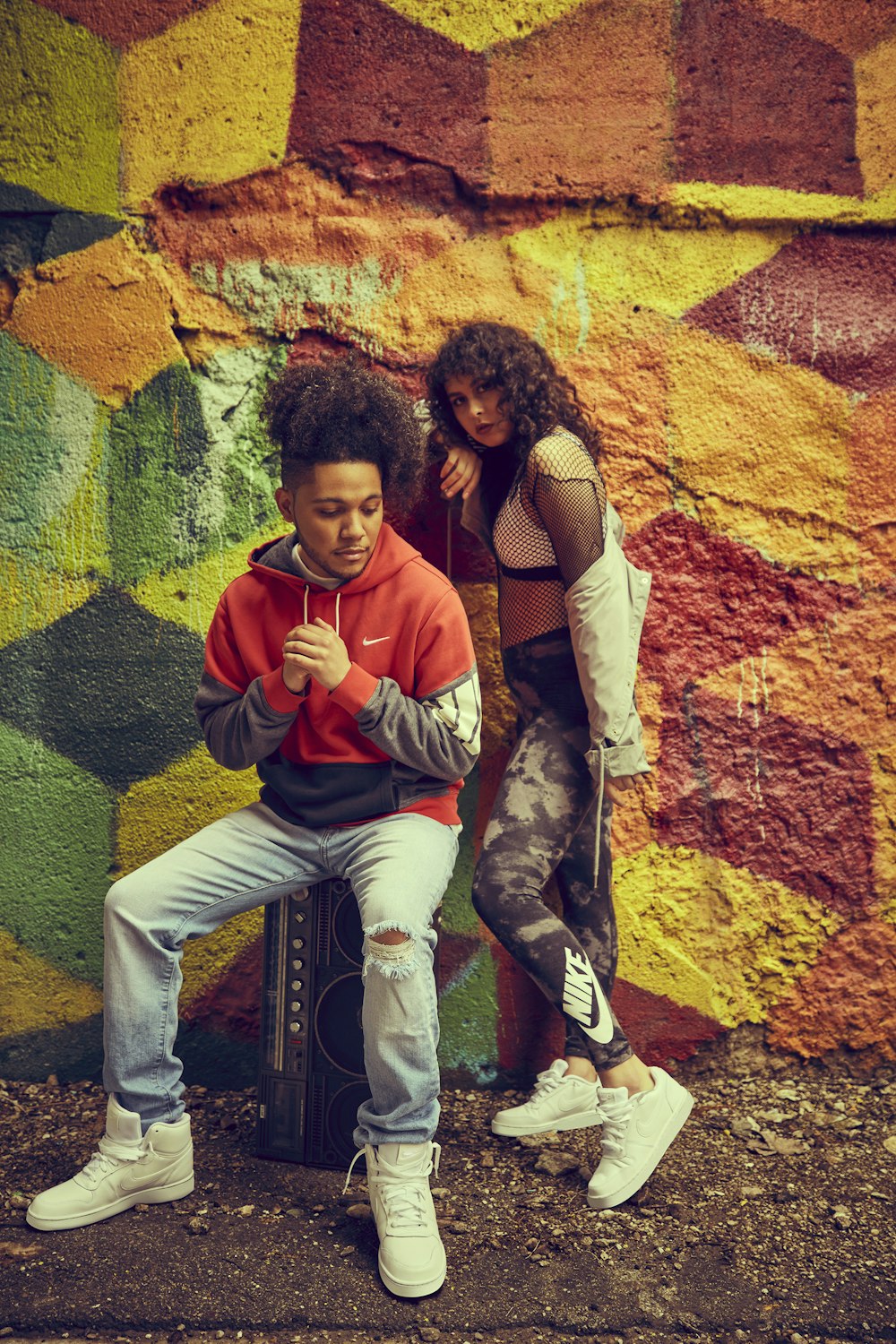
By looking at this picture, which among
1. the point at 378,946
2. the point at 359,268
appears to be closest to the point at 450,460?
the point at 359,268

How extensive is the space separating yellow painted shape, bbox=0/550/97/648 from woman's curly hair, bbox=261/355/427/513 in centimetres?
75

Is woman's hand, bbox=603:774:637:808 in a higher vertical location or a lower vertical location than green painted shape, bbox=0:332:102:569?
lower

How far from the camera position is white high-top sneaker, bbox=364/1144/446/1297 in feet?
6.59

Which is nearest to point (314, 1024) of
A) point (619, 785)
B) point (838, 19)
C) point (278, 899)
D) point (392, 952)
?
point (278, 899)

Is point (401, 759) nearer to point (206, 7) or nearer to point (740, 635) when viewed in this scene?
point (740, 635)

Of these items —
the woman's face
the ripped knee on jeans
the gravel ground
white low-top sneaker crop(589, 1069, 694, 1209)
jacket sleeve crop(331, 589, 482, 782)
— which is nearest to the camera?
the gravel ground

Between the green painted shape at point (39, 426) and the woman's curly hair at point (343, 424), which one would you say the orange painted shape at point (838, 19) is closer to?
the woman's curly hair at point (343, 424)

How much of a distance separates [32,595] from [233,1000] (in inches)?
45.0

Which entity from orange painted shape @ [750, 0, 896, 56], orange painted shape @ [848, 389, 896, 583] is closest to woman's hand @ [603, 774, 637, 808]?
orange painted shape @ [848, 389, 896, 583]

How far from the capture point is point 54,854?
281 cm

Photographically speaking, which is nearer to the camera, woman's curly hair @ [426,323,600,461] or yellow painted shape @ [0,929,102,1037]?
woman's curly hair @ [426,323,600,461]

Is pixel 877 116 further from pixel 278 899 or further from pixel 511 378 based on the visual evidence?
pixel 278 899

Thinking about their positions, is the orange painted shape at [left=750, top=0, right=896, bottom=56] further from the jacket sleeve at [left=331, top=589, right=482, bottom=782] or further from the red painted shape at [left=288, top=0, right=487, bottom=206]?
the jacket sleeve at [left=331, top=589, right=482, bottom=782]

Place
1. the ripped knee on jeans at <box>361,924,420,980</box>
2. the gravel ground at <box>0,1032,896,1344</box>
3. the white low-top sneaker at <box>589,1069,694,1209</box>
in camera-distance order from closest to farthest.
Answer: the gravel ground at <box>0,1032,896,1344</box> < the ripped knee on jeans at <box>361,924,420,980</box> < the white low-top sneaker at <box>589,1069,694,1209</box>
